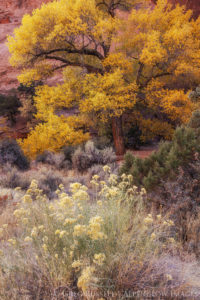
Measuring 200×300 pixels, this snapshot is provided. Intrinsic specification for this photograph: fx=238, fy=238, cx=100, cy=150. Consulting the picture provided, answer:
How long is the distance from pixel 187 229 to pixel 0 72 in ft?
83.6

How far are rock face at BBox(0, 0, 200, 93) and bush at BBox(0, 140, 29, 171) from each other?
1628cm

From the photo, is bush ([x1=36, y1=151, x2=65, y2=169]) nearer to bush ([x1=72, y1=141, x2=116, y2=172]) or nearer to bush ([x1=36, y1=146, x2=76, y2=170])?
bush ([x1=36, y1=146, x2=76, y2=170])

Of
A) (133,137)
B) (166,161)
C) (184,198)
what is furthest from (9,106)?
(184,198)

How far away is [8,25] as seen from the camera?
27.7m

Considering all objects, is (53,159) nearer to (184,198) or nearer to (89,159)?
(89,159)

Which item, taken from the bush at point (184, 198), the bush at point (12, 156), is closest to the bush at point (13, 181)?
the bush at point (12, 156)

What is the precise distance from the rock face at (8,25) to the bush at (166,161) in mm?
22270

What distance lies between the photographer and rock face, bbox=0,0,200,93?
24.4 meters

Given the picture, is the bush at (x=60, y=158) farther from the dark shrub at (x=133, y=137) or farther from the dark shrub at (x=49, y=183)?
the dark shrub at (x=133, y=137)

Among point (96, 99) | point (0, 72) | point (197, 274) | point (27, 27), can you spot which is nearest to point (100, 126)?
point (96, 99)

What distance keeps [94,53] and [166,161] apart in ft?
30.1

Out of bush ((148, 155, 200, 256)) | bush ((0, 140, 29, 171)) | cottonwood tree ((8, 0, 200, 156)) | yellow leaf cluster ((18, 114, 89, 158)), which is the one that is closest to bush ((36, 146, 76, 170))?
yellow leaf cluster ((18, 114, 89, 158))

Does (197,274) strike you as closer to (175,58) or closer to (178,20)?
(175,58)

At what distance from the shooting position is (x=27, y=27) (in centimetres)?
1034
